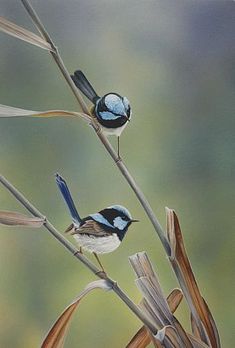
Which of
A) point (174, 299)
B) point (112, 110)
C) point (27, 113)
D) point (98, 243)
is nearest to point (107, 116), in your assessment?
point (112, 110)

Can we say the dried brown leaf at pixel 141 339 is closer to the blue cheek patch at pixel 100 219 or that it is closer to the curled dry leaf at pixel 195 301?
the curled dry leaf at pixel 195 301

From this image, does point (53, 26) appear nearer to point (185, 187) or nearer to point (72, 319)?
point (185, 187)

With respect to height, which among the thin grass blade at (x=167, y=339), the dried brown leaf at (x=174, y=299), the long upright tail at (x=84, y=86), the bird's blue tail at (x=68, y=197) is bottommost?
the thin grass blade at (x=167, y=339)

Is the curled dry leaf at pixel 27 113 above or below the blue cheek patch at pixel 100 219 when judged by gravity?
above

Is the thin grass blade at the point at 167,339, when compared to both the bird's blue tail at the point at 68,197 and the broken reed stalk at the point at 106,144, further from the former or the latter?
the bird's blue tail at the point at 68,197

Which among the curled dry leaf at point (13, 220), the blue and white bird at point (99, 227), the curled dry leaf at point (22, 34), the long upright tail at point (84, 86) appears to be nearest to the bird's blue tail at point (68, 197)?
the blue and white bird at point (99, 227)

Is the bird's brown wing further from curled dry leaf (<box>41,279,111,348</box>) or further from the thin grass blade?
the thin grass blade
